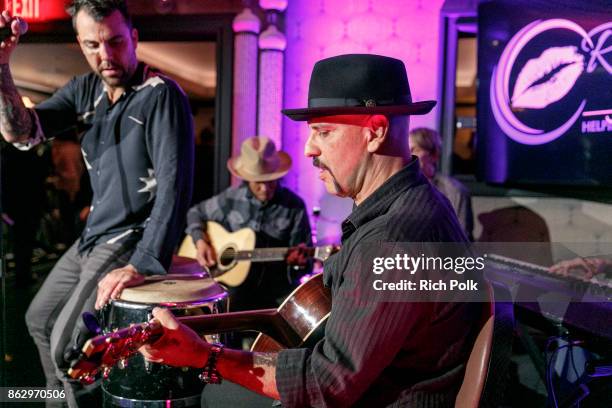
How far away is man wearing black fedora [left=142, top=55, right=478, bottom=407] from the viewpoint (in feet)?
4.65

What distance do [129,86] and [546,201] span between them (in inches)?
138

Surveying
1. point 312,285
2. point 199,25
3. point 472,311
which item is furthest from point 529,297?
point 199,25

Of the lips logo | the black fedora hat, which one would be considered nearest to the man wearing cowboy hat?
the lips logo

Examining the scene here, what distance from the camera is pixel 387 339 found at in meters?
1.40

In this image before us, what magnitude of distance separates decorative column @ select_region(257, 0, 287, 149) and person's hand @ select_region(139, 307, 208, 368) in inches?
141

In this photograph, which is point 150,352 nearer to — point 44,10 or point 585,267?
point 585,267

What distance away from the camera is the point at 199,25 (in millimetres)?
5242

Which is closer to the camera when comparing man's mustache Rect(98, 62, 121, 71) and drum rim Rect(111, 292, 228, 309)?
drum rim Rect(111, 292, 228, 309)

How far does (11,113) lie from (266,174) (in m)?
2.37

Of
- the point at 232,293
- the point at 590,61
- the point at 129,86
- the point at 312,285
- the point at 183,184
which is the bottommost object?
the point at 232,293

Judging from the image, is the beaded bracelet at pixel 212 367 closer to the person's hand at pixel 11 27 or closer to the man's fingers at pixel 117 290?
the man's fingers at pixel 117 290

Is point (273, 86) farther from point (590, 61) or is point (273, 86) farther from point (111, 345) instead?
point (111, 345)

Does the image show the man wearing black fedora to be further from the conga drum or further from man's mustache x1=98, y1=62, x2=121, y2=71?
man's mustache x1=98, y1=62, x2=121, y2=71

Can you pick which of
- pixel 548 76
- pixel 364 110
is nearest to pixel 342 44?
pixel 548 76
